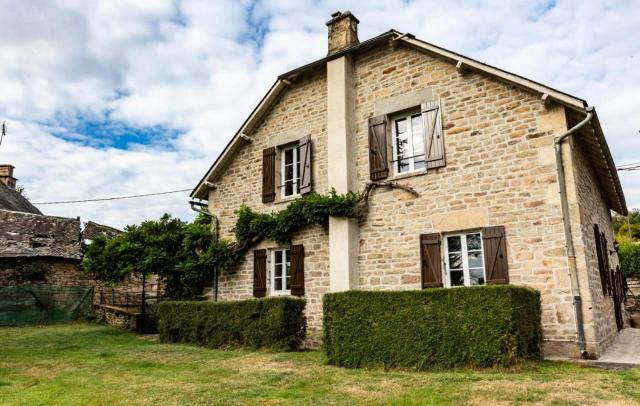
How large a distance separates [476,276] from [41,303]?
1501cm

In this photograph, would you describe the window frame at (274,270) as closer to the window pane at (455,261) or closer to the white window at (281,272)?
the white window at (281,272)

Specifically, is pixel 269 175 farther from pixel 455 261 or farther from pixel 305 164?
pixel 455 261

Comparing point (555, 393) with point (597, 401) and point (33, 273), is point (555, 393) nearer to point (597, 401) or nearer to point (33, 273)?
point (597, 401)

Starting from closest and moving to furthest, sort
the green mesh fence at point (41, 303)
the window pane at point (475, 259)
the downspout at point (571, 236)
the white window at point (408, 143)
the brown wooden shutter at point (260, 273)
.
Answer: the downspout at point (571, 236)
the window pane at point (475, 259)
the white window at point (408, 143)
the brown wooden shutter at point (260, 273)
the green mesh fence at point (41, 303)

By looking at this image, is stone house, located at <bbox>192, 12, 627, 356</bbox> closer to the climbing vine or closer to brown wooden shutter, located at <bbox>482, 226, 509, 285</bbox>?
brown wooden shutter, located at <bbox>482, 226, 509, 285</bbox>

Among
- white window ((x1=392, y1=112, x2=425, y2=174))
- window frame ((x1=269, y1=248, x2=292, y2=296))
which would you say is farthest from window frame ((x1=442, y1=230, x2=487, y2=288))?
window frame ((x1=269, y1=248, x2=292, y2=296))

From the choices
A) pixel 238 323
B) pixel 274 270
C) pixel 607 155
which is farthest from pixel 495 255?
pixel 274 270

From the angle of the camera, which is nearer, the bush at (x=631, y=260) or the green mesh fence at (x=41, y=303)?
the green mesh fence at (x=41, y=303)

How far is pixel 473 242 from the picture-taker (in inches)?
326

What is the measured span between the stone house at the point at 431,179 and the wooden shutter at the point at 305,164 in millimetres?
33

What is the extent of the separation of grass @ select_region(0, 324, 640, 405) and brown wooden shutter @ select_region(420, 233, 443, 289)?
7.47ft

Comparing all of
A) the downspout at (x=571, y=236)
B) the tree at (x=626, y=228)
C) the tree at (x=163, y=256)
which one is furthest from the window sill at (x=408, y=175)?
the tree at (x=626, y=228)

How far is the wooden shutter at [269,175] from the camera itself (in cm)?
1135

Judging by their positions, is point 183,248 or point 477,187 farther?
point 183,248
